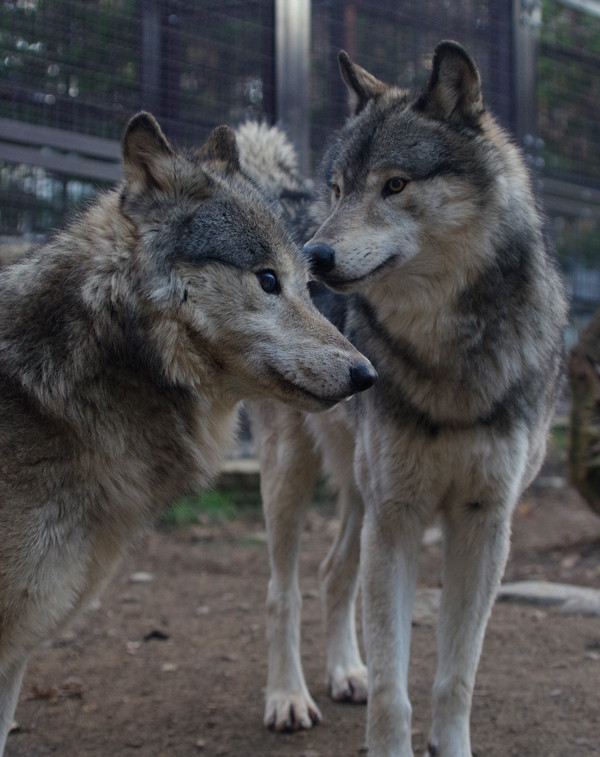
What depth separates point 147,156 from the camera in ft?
8.06

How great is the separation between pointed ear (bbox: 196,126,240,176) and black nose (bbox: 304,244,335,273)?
40 cm

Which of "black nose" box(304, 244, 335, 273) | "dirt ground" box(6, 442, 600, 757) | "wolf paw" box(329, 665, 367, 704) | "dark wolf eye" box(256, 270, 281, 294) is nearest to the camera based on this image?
"dark wolf eye" box(256, 270, 281, 294)

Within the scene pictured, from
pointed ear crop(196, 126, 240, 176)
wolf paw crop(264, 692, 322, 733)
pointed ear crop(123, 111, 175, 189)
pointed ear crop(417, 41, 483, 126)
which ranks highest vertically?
pointed ear crop(417, 41, 483, 126)

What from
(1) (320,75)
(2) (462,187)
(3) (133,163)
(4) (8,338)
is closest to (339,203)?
(2) (462,187)

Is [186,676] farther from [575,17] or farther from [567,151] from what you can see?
[575,17]

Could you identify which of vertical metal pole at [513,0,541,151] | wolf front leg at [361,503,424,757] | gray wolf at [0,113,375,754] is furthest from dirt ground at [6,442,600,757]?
vertical metal pole at [513,0,541,151]

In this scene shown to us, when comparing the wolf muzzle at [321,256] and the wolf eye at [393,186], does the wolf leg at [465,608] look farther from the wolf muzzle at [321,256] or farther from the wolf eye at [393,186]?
the wolf eye at [393,186]

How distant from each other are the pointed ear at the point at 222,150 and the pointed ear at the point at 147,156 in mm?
465

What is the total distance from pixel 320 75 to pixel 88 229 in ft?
16.0

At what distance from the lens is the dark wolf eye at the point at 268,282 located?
8.29ft

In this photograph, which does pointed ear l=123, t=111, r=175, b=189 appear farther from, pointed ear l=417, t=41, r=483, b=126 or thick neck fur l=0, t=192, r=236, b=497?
pointed ear l=417, t=41, r=483, b=126

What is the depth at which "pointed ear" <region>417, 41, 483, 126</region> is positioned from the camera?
3.09 m

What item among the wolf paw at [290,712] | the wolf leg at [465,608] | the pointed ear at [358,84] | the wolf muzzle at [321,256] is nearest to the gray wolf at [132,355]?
the wolf muzzle at [321,256]

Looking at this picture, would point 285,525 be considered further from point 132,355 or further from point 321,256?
point 132,355
